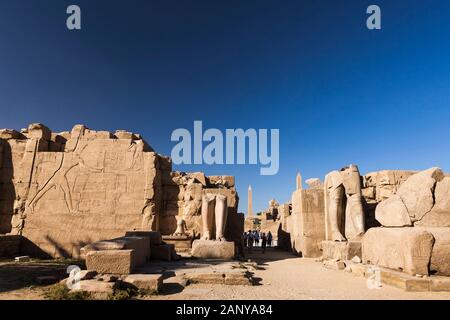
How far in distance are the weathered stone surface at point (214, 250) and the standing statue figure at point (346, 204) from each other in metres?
3.22

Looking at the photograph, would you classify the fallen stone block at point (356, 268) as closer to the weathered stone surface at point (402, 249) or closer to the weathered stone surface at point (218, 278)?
the weathered stone surface at point (402, 249)

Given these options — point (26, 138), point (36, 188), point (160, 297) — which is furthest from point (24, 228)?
point (160, 297)

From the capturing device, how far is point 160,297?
374 cm

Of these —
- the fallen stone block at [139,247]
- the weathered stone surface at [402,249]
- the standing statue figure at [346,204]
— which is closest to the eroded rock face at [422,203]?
the weathered stone surface at [402,249]

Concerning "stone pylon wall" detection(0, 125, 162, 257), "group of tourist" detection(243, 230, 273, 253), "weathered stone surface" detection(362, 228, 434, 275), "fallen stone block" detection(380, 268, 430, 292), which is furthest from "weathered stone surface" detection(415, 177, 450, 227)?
"group of tourist" detection(243, 230, 273, 253)

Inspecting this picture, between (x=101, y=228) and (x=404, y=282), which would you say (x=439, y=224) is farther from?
(x=101, y=228)

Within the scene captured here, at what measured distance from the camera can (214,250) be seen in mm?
7133

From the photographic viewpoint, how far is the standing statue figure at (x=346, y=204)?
810 centimetres

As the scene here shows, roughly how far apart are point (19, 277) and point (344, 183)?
782 cm

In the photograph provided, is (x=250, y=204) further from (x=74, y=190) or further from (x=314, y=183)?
(x=74, y=190)

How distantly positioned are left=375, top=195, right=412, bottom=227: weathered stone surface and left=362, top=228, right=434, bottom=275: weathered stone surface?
0.16 meters

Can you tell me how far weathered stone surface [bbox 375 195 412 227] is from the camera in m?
5.45

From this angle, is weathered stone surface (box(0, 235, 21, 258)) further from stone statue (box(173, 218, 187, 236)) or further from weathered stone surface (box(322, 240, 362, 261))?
weathered stone surface (box(322, 240, 362, 261))

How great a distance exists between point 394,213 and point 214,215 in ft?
13.5
